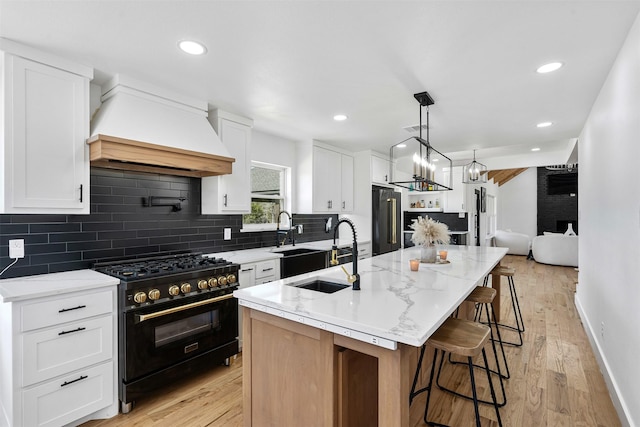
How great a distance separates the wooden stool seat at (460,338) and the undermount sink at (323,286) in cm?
63

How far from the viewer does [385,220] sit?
550 centimetres

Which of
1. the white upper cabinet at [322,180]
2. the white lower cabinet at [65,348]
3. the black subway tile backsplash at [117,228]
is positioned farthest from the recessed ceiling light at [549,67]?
Answer: the white lower cabinet at [65,348]

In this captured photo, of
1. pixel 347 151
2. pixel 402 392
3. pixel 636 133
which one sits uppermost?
pixel 347 151

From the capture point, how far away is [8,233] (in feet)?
7.22

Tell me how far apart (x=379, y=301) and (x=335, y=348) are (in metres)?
0.35

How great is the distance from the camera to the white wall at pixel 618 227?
71.8 inches

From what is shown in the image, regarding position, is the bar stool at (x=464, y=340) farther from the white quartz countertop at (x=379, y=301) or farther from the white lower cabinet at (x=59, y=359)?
the white lower cabinet at (x=59, y=359)

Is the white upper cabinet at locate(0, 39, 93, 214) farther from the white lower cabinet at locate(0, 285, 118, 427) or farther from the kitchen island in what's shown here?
the kitchen island

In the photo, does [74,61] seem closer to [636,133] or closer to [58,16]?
[58,16]

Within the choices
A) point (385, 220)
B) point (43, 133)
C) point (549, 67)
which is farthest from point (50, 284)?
point (385, 220)

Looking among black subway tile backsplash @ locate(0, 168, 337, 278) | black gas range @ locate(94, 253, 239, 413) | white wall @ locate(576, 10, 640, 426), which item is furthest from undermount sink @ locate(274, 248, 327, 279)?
white wall @ locate(576, 10, 640, 426)

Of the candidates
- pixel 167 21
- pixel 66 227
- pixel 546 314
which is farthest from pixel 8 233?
pixel 546 314

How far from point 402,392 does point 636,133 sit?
6.20ft

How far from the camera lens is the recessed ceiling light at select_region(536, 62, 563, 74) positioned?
228cm
